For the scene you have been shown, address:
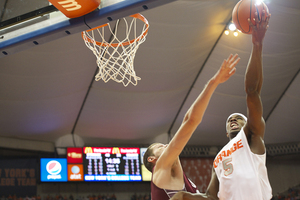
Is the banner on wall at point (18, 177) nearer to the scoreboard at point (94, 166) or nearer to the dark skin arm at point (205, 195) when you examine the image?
the scoreboard at point (94, 166)

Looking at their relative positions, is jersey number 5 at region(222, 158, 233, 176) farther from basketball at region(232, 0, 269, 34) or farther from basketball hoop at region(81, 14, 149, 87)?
basketball hoop at region(81, 14, 149, 87)

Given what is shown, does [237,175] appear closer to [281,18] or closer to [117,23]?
[117,23]

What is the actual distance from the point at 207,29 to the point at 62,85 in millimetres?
4262

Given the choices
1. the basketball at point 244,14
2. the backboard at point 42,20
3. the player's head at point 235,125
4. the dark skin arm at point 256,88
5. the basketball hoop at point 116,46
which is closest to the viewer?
the dark skin arm at point 256,88

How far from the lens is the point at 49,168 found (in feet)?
37.3

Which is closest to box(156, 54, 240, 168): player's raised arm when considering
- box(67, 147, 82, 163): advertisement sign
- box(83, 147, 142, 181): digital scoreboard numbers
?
box(83, 147, 142, 181): digital scoreboard numbers

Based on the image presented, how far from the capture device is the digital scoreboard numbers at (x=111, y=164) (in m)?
11.4

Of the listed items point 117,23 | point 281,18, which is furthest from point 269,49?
point 117,23

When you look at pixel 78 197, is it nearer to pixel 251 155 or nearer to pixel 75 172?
pixel 75 172

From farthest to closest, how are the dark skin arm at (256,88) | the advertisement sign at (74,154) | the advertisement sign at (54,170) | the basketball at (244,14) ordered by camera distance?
the advertisement sign at (74,154)
the advertisement sign at (54,170)
the basketball at (244,14)
the dark skin arm at (256,88)

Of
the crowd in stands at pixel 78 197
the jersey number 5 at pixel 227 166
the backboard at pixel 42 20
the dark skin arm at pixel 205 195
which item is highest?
the backboard at pixel 42 20

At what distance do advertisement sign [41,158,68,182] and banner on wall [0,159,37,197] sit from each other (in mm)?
1237

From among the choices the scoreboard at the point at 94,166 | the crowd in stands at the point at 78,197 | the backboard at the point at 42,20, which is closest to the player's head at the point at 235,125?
the backboard at the point at 42,20

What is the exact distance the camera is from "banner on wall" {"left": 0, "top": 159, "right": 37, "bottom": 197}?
467 inches
